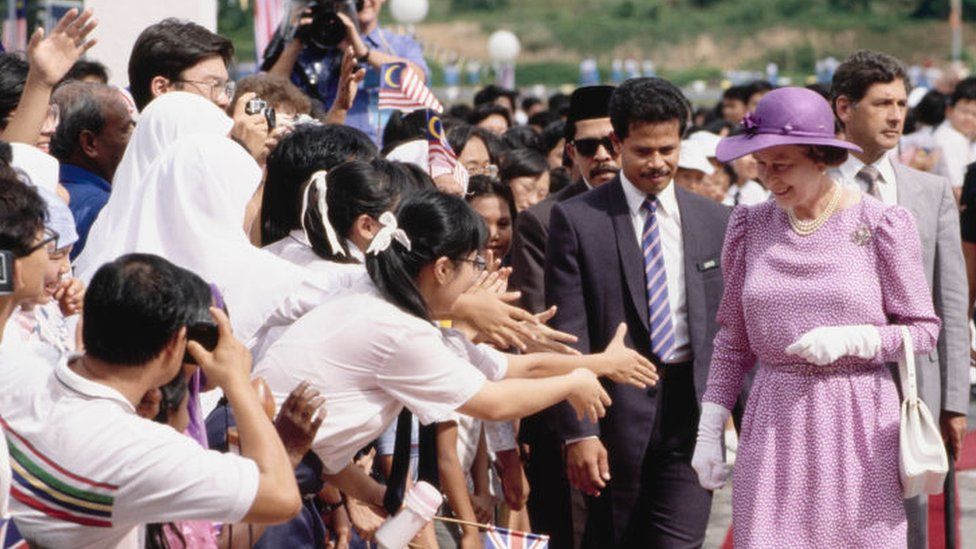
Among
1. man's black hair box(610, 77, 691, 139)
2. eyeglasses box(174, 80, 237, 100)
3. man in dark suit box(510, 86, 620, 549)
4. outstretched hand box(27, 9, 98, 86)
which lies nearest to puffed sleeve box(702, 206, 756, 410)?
man's black hair box(610, 77, 691, 139)

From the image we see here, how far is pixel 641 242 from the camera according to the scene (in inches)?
235

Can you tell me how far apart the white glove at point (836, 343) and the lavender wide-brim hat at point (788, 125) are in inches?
21.3

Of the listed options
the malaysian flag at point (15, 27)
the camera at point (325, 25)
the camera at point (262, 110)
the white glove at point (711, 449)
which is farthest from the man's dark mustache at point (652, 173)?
the malaysian flag at point (15, 27)

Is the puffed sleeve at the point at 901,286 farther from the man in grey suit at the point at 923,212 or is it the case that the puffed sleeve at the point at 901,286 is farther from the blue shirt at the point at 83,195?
the blue shirt at the point at 83,195

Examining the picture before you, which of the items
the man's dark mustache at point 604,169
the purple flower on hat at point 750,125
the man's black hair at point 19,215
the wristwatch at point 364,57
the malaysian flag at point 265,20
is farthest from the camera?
the malaysian flag at point 265,20

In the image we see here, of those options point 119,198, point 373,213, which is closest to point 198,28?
point 119,198

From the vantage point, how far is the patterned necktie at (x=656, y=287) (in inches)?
230

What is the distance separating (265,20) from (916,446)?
612 centimetres

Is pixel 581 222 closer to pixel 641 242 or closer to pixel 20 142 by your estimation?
pixel 641 242

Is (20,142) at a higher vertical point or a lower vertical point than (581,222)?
higher

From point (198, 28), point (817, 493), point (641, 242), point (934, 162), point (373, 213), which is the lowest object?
point (934, 162)

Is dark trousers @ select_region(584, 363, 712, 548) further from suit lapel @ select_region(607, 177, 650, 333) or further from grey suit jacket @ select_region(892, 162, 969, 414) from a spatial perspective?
grey suit jacket @ select_region(892, 162, 969, 414)

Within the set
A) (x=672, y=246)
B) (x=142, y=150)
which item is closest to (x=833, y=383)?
(x=672, y=246)

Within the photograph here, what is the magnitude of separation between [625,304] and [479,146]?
8.56 feet
